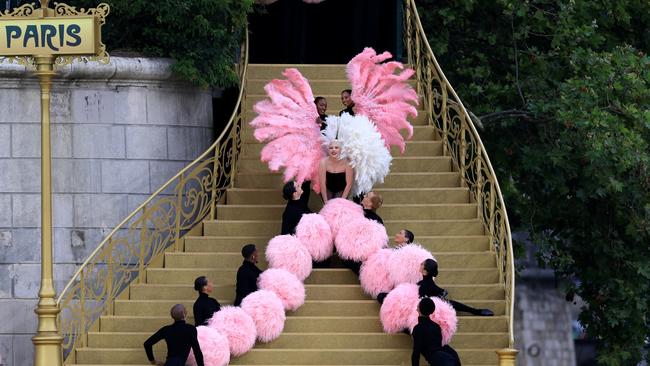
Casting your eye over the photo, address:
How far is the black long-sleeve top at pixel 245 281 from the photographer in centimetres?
2414

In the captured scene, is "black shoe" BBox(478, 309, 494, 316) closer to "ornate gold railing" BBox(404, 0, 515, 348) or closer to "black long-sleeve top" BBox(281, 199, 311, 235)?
"ornate gold railing" BBox(404, 0, 515, 348)

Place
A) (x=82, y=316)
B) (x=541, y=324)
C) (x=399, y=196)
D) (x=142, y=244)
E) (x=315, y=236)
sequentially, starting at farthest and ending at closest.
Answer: (x=541, y=324), (x=399, y=196), (x=142, y=244), (x=315, y=236), (x=82, y=316)

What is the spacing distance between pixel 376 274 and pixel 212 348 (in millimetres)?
2171

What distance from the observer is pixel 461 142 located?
86.8 feet

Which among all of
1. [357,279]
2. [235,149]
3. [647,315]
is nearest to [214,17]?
[235,149]

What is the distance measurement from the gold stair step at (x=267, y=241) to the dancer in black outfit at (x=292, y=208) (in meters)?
0.61

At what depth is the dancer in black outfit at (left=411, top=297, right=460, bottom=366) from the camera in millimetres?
22578

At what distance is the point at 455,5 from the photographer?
30656 millimetres

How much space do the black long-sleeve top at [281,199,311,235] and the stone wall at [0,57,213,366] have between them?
2.11 m

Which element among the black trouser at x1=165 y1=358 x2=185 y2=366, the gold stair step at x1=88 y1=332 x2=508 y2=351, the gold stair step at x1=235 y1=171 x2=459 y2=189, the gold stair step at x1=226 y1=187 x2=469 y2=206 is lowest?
the black trouser at x1=165 y1=358 x2=185 y2=366

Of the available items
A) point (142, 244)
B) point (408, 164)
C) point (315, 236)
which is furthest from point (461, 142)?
point (142, 244)

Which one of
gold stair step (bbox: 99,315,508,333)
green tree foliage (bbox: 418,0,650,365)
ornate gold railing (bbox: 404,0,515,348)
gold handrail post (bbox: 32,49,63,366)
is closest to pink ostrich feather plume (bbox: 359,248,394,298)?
gold stair step (bbox: 99,315,508,333)

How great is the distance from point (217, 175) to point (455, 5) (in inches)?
216

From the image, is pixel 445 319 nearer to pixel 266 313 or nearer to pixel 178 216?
pixel 266 313
